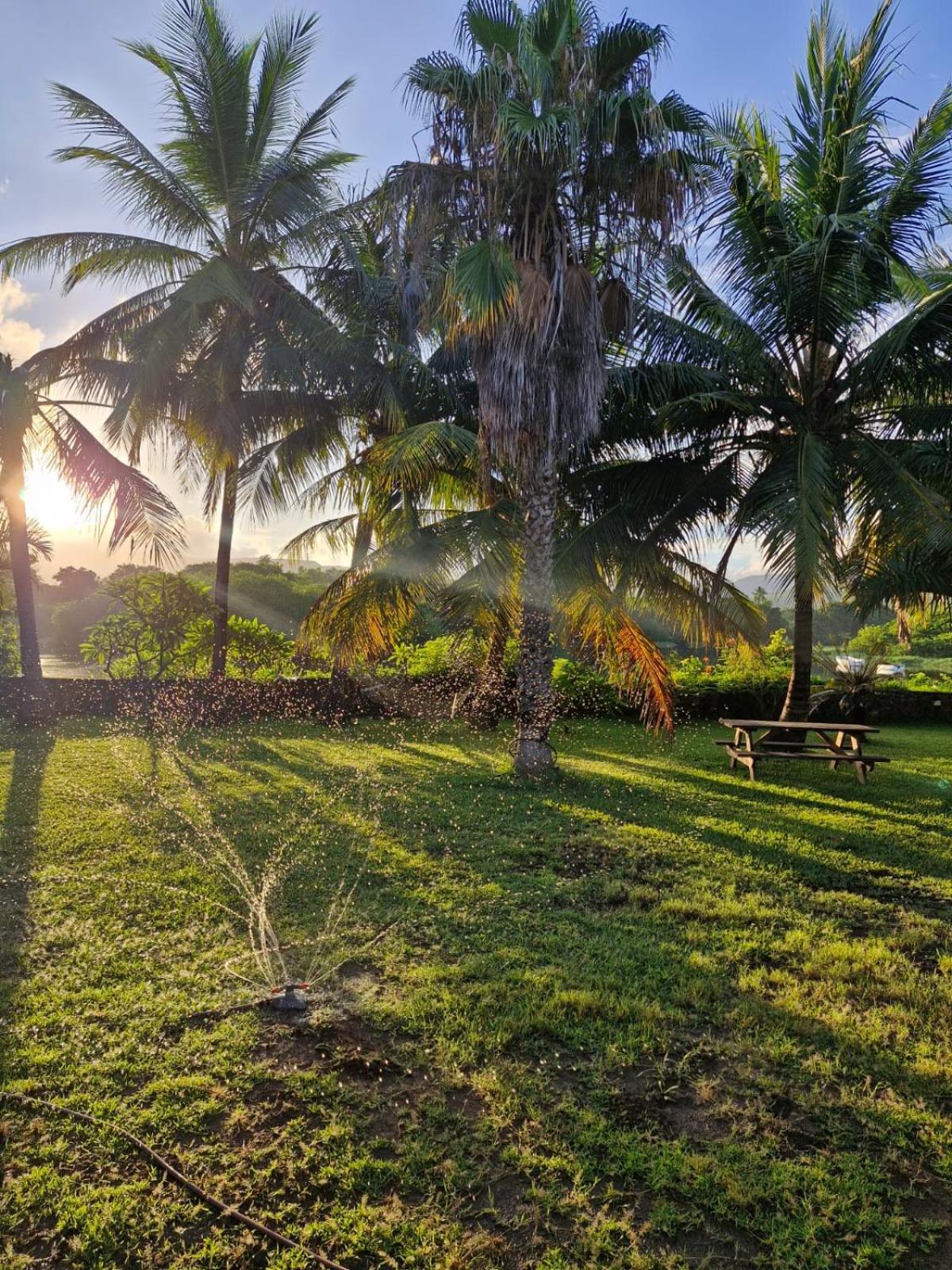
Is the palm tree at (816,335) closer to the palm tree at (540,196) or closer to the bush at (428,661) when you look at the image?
the palm tree at (540,196)

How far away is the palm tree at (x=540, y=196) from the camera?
7832 millimetres

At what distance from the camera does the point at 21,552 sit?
12469 millimetres

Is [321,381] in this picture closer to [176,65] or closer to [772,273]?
[176,65]

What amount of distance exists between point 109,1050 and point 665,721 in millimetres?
7710

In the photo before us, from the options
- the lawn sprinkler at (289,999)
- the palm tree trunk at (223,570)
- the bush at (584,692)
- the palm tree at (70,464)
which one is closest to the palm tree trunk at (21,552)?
the palm tree at (70,464)

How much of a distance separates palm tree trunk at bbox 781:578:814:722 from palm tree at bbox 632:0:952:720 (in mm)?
37

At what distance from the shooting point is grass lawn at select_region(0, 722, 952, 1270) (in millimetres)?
2418

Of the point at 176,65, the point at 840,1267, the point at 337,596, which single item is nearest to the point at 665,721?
the point at 337,596

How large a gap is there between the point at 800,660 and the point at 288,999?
8545 mm

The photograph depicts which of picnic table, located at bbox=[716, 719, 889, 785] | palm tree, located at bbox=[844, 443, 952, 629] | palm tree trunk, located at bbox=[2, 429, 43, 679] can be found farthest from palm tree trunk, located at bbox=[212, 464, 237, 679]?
palm tree, located at bbox=[844, 443, 952, 629]

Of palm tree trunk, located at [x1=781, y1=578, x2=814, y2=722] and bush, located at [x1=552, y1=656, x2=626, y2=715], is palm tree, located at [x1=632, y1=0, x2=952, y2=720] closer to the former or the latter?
palm tree trunk, located at [x1=781, y1=578, x2=814, y2=722]

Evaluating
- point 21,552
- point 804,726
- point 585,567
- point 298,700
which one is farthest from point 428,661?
point 804,726

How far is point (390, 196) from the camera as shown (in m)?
8.38

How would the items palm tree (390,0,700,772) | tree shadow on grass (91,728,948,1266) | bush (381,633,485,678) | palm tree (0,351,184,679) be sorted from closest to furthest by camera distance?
tree shadow on grass (91,728,948,1266)
palm tree (390,0,700,772)
palm tree (0,351,184,679)
bush (381,633,485,678)
